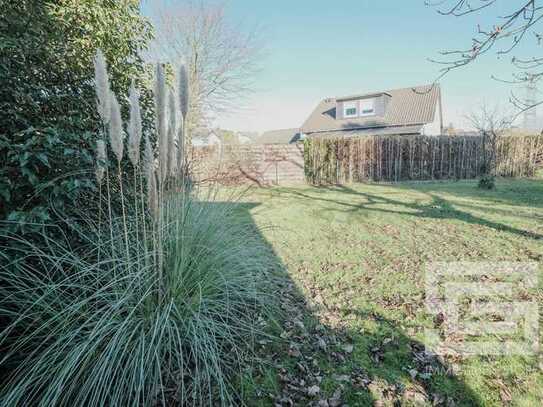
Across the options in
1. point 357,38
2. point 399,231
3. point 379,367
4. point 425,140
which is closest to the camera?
point 379,367

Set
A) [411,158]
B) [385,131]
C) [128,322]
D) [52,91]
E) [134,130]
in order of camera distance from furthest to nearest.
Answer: [385,131], [411,158], [52,91], [134,130], [128,322]

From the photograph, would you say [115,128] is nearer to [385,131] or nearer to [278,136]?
[385,131]

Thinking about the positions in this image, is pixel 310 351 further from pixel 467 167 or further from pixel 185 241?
pixel 467 167

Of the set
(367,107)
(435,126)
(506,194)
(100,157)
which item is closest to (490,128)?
(506,194)

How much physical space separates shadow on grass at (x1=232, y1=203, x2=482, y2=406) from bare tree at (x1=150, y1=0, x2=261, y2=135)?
12.1 m

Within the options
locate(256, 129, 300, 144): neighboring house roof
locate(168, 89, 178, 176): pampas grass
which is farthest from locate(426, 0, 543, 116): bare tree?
locate(256, 129, 300, 144): neighboring house roof

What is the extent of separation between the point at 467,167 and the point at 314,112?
1423 cm

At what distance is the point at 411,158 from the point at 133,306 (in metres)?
12.0

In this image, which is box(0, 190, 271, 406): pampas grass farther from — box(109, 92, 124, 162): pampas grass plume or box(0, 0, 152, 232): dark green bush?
box(109, 92, 124, 162): pampas grass plume

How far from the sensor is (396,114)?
1964 centimetres

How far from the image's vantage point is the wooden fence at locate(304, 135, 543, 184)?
11500 mm

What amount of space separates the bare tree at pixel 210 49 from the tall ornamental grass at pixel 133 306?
1189 cm

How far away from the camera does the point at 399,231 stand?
15.9 feet

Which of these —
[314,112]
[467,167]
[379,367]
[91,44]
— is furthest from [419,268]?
[314,112]
